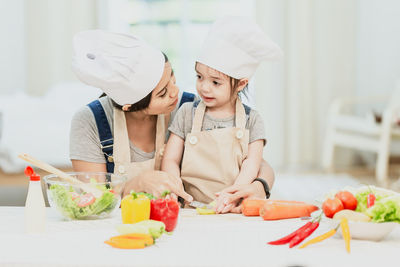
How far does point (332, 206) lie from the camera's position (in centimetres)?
149

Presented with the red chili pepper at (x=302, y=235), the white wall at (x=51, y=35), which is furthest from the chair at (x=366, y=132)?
the red chili pepper at (x=302, y=235)

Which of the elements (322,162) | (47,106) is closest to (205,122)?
(47,106)

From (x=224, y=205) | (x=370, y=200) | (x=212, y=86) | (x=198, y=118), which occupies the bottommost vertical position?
(x=224, y=205)

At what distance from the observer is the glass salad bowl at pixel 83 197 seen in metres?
1.57

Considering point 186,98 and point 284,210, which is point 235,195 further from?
point 186,98

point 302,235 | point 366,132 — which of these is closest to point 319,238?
point 302,235

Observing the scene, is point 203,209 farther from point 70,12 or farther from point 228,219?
point 70,12

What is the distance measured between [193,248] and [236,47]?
0.90 meters

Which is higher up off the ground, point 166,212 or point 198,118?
point 198,118

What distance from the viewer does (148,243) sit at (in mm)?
1368

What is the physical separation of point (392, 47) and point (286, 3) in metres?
1.25

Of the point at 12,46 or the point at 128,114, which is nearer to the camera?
the point at 128,114

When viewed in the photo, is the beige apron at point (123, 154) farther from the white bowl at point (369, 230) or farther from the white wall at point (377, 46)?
the white wall at point (377, 46)

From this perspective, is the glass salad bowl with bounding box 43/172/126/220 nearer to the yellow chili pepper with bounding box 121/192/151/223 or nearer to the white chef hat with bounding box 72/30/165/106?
the yellow chili pepper with bounding box 121/192/151/223
